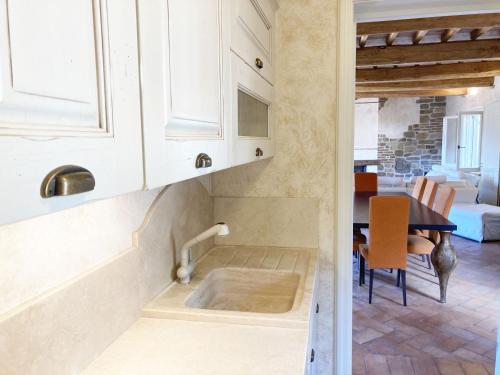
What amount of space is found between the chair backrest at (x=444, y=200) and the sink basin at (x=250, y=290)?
3046 mm

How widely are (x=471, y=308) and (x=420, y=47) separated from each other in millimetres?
3363

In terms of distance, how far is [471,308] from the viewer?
353cm

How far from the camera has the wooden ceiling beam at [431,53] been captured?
197 inches

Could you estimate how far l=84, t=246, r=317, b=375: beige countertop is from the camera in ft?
3.06

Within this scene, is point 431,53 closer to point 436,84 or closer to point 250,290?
point 436,84

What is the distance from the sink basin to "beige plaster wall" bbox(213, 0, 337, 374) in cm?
39

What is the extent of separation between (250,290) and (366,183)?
4206 mm

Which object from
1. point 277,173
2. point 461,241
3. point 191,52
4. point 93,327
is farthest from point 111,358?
point 461,241

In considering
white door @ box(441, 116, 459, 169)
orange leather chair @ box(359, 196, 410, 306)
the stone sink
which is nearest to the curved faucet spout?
the stone sink

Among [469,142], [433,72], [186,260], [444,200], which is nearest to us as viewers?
[186,260]

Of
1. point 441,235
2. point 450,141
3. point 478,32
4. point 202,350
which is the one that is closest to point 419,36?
point 478,32

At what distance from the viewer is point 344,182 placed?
1.87 meters

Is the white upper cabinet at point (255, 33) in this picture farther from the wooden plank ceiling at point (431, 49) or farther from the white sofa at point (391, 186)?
the white sofa at point (391, 186)

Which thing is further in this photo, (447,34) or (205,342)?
(447,34)
